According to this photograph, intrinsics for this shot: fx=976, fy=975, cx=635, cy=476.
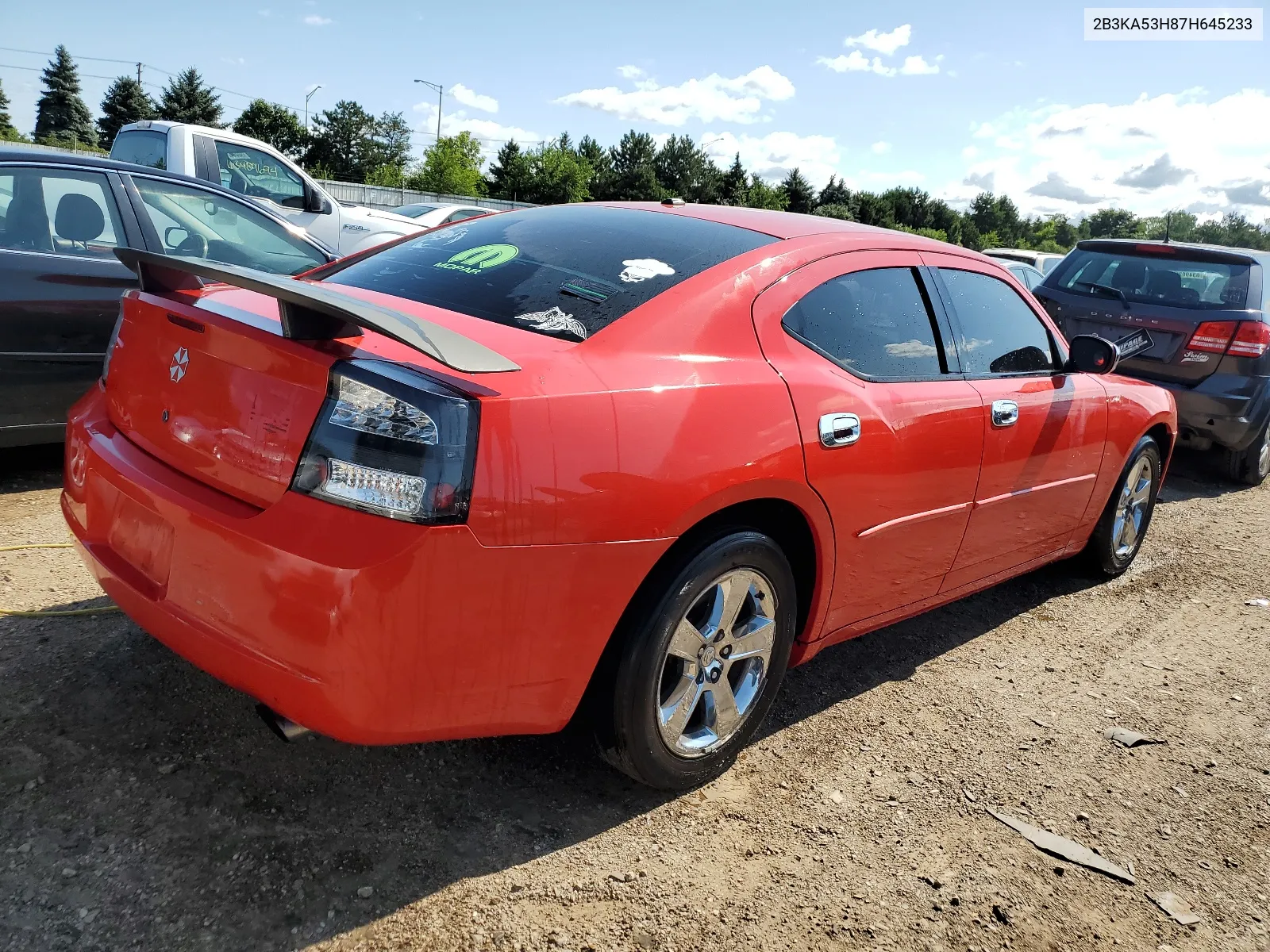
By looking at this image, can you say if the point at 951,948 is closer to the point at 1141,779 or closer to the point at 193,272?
the point at 1141,779

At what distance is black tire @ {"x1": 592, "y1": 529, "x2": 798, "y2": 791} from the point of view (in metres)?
2.38

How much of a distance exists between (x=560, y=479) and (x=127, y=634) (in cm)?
194

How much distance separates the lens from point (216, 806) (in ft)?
7.86

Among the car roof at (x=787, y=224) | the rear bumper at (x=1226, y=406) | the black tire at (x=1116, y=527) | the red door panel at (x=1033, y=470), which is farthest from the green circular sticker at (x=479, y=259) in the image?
the rear bumper at (x=1226, y=406)

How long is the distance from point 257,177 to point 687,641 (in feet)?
26.7

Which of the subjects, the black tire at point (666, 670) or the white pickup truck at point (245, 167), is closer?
the black tire at point (666, 670)

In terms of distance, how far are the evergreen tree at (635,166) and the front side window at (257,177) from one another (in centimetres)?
7025

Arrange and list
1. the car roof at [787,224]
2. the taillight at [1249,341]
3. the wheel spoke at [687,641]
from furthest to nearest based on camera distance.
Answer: the taillight at [1249,341]
the car roof at [787,224]
the wheel spoke at [687,641]

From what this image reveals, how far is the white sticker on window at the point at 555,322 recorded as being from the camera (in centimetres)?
244

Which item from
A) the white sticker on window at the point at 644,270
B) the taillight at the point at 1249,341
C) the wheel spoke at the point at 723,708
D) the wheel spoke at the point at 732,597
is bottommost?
the wheel spoke at the point at 723,708

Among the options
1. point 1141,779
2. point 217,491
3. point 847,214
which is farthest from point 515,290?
point 847,214

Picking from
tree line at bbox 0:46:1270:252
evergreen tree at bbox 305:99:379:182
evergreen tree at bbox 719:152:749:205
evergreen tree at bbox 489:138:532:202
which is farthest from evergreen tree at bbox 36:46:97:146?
evergreen tree at bbox 719:152:749:205

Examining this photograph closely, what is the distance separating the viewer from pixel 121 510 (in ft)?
7.92

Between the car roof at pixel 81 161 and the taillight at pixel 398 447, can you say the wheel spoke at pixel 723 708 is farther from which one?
the car roof at pixel 81 161
